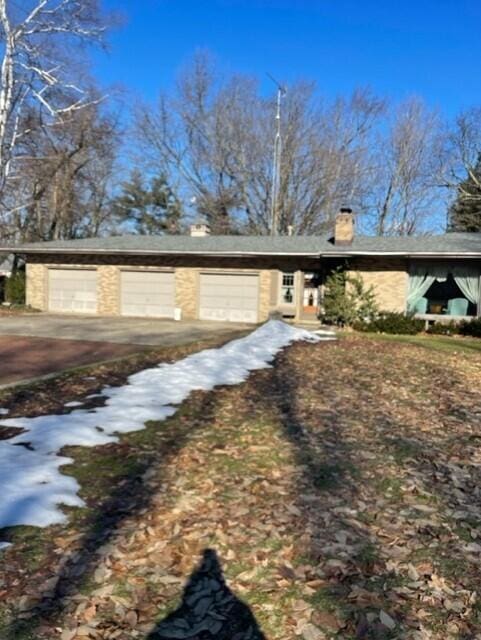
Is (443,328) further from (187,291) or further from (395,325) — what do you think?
(187,291)

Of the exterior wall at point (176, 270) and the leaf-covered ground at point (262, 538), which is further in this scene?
the exterior wall at point (176, 270)

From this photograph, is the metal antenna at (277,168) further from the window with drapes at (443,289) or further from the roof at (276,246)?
the window with drapes at (443,289)

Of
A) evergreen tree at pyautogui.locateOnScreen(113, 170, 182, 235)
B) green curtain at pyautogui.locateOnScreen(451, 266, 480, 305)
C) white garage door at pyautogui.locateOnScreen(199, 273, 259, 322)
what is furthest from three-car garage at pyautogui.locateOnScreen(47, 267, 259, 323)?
evergreen tree at pyautogui.locateOnScreen(113, 170, 182, 235)

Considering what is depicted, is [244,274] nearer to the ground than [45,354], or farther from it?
farther from it

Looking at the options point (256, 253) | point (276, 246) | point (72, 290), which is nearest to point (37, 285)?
point (72, 290)

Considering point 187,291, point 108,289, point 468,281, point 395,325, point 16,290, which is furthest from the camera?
point 16,290

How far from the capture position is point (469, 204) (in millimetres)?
32031

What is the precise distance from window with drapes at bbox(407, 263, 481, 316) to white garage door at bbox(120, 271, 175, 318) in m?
8.79

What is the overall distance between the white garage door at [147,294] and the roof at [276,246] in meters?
1.11

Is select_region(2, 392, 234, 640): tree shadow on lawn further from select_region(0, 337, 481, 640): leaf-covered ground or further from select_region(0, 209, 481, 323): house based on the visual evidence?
select_region(0, 209, 481, 323): house

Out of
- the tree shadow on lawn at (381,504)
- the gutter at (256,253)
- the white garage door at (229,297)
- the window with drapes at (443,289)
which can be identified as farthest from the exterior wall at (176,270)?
the tree shadow on lawn at (381,504)

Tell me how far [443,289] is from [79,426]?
14876mm

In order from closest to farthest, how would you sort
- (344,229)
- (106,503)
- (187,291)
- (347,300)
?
(106,503) → (347,300) → (344,229) → (187,291)

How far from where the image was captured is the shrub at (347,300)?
17.4 metres
